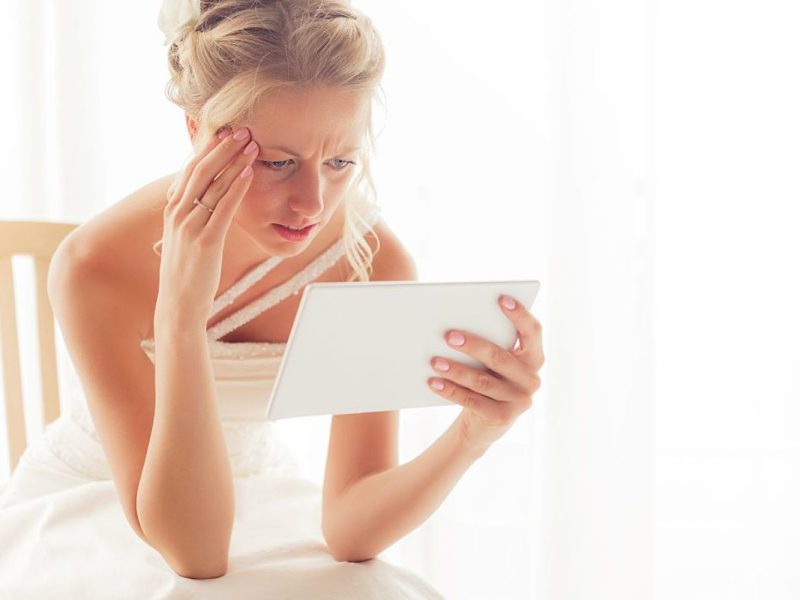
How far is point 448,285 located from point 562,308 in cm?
118

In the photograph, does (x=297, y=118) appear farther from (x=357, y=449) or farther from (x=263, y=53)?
(x=357, y=449)

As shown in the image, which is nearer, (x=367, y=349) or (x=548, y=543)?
(x=367, y=349)

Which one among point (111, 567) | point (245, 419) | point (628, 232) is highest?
point (628, 232)

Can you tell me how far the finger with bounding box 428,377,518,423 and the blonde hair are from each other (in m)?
0.37

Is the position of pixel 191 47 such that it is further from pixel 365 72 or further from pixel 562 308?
pixel 562 308

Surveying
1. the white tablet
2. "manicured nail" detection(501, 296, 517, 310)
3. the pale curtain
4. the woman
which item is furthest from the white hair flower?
the pale curtain

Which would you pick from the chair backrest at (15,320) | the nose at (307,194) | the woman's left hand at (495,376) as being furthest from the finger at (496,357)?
the chair backrest at (15,320)

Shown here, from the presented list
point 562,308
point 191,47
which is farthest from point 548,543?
point 191,47

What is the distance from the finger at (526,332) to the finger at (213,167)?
35 centimetres

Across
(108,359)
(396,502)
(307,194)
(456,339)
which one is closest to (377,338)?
(456,339)

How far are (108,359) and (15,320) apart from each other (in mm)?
519

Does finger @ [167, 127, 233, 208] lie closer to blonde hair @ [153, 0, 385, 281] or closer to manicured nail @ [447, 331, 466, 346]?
blonde hair @ [153, 0, 385, 281]

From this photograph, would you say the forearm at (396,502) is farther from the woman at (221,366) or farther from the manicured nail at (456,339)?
the manicured nail at (456,339)

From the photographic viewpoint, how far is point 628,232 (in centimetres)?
210
